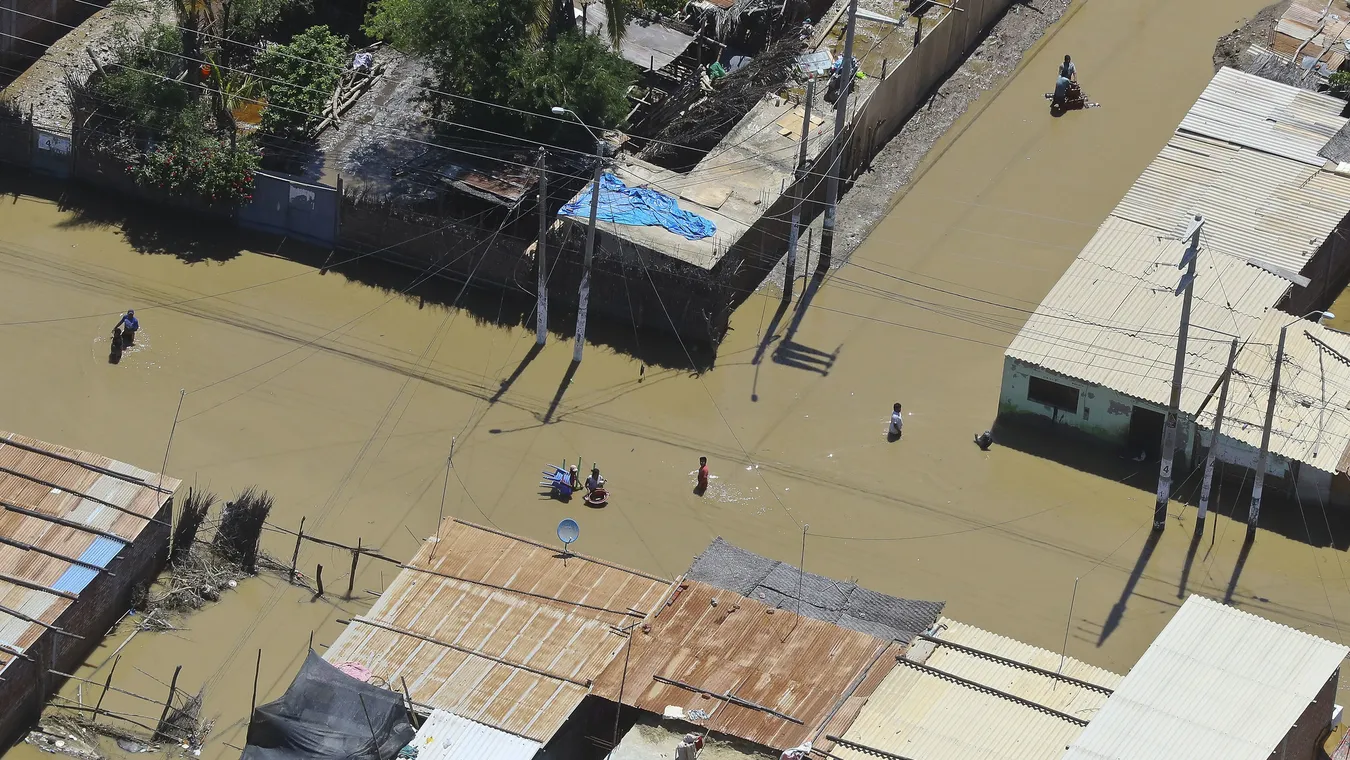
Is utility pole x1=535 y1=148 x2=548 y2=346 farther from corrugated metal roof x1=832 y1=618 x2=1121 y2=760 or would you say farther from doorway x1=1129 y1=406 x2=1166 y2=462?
corrugated metal roof x1=832 y1=618 x2=1121 y2=760

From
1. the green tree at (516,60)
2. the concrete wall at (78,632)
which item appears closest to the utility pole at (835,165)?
the green tree at (516,60)

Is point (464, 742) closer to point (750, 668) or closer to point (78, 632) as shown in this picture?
point (750, 668)

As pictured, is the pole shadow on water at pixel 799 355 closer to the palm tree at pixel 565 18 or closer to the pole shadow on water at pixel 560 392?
the pole shadow on water at pixel 560 392

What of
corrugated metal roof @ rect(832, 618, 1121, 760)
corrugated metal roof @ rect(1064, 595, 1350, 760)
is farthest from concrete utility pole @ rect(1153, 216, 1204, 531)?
corrugated metal roof @ rect(832, 618, 1121, 760)

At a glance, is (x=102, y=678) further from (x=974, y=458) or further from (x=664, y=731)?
(x=974, y=458)

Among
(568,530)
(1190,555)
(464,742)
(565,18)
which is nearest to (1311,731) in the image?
(1190,555)

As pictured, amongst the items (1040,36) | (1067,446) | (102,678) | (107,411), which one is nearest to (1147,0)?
(1040,36)
